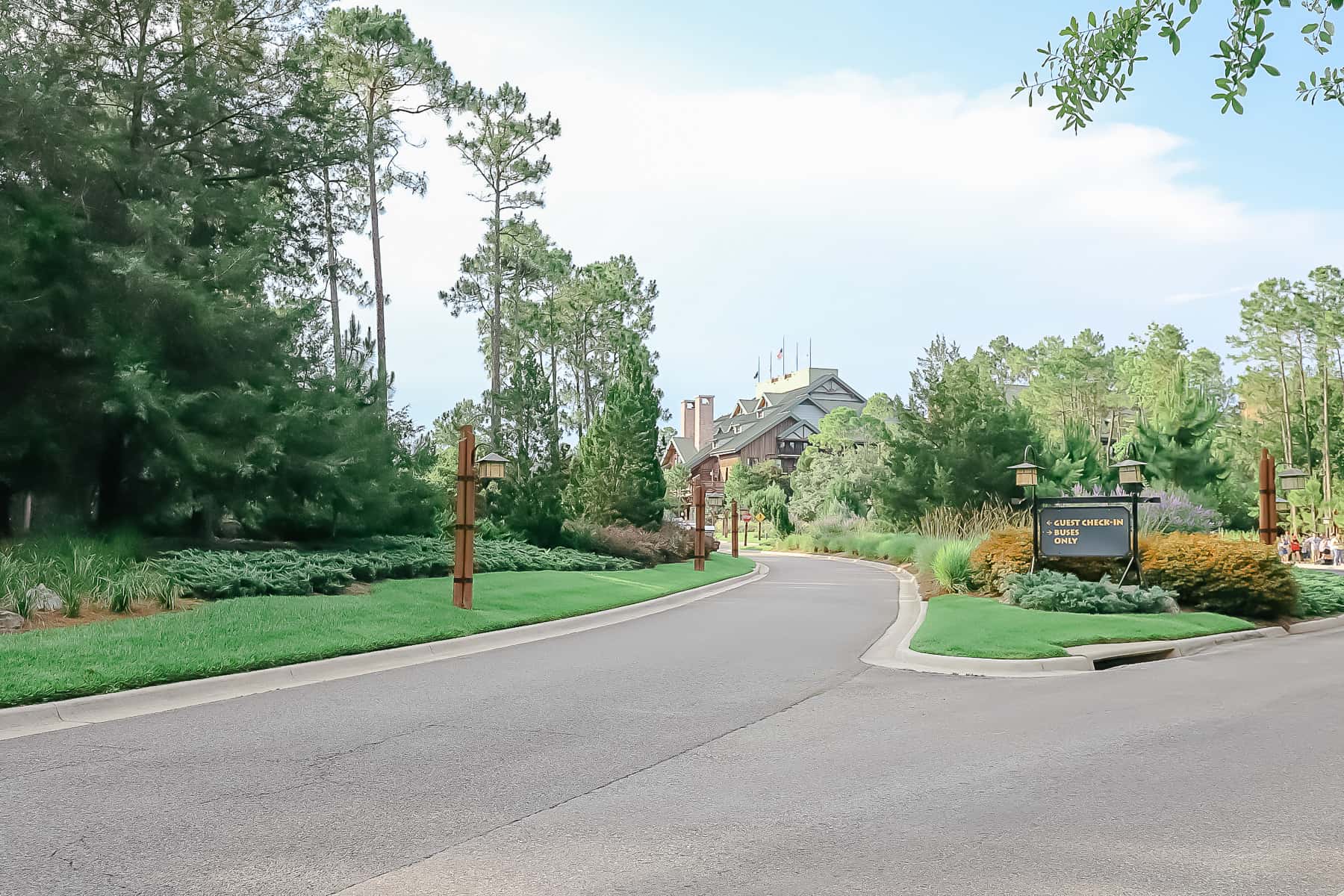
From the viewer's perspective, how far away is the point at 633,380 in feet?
124

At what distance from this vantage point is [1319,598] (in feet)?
67.2

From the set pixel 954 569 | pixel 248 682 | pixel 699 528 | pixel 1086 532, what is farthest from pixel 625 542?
pixel 248 682

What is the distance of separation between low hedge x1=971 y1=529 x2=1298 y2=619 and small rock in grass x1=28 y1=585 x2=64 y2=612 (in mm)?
17205

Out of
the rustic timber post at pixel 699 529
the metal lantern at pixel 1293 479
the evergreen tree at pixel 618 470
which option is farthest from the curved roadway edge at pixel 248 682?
the metal lantern at pixel 1293 479

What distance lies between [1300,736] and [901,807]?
4.47m

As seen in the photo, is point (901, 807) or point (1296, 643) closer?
point (901, 807)

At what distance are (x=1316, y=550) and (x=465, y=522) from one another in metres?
43.3

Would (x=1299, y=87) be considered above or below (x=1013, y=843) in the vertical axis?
above

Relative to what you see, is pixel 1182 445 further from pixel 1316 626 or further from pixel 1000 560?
pixel 1316 626

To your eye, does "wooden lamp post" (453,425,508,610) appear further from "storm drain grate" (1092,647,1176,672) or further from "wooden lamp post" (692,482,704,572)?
"wooden lamp post" (692,482,704,572)

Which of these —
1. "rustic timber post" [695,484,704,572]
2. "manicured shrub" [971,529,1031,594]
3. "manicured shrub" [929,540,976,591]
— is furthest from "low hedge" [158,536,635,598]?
"manicured shrub" [971,529,1031,594]

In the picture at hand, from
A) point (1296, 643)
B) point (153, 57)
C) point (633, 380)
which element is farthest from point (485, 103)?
point (1296, 643)

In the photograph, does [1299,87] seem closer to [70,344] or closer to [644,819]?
[644,819]

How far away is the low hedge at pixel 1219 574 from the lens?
18.7 meters
